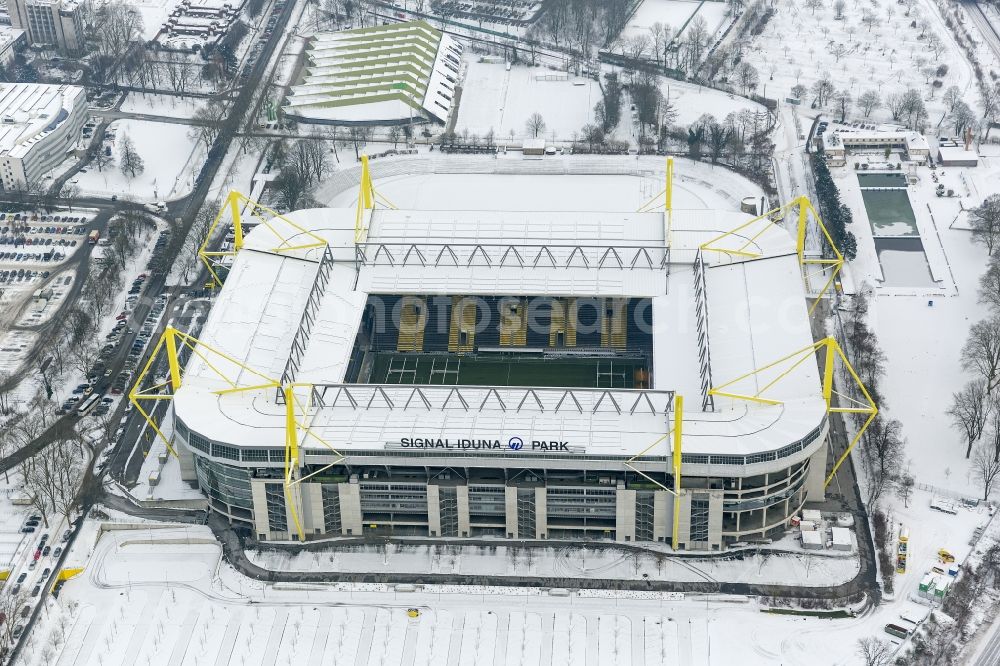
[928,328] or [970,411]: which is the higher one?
[970,411]

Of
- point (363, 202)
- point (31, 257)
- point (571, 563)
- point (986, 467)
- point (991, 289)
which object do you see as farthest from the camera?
point (31, 257)

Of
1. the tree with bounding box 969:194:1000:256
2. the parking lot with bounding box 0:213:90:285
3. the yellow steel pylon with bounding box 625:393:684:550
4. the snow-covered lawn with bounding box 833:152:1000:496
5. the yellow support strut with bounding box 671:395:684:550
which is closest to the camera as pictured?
the yellow support strut with bounding box 671:395:684:550

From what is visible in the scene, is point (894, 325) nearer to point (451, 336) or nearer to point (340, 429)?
point (451, 336)

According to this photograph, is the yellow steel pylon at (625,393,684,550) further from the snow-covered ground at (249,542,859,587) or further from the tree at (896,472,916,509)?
the tree at (896,472,916,509)

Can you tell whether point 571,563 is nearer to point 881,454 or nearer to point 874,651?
point 874,651

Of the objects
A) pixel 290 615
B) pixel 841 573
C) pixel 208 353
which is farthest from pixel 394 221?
pixel 841 573

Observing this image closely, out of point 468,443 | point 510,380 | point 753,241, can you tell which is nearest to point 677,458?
point 468,443

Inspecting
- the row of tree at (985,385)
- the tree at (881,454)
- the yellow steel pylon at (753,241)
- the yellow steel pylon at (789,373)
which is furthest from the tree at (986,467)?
the yellow steel pylon at (753,241)

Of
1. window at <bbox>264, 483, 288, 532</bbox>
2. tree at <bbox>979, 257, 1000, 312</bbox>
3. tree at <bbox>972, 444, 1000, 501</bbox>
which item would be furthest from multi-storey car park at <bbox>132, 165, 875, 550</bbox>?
tree at <bbox>979, 257, 1000, 312</bbox>
